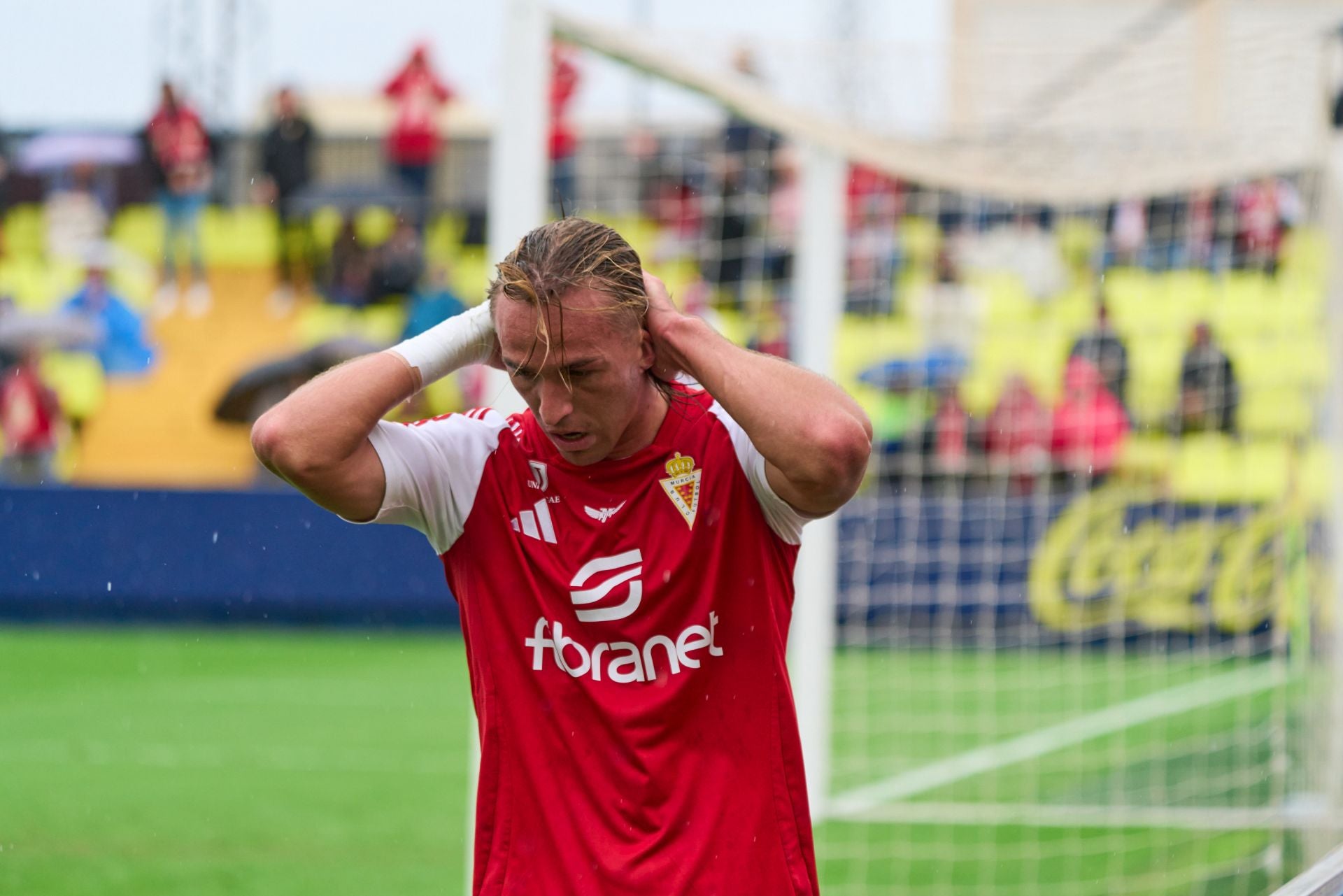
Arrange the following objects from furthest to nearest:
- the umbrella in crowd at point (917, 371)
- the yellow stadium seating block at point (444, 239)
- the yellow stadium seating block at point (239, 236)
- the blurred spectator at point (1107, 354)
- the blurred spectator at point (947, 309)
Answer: the yellow stadium seating block at point (239, 236) < the yellow stadium seating block at point (444, 239) < the umbrella in crowd at point (917, 371) < the blurred spectator at point (947, 309) < the blurred spectator at point (1107, 354)

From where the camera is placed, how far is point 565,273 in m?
2.58

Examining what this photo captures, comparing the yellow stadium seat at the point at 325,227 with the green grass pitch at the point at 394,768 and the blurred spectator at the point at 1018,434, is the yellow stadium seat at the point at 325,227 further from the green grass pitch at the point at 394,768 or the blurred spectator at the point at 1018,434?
the blurred spectator at the point at 1018,434

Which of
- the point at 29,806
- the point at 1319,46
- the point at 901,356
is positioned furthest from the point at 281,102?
the point at 1319,46

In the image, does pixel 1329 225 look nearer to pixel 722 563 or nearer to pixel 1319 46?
pixel 1319 46

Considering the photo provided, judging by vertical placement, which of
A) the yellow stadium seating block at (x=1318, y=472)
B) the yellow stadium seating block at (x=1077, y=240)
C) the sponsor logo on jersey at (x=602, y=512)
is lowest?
the yellow stadium seating block at (x=1318, y=472)

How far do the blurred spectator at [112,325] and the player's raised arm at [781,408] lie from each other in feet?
62.7

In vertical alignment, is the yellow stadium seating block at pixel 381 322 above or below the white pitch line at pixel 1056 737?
above

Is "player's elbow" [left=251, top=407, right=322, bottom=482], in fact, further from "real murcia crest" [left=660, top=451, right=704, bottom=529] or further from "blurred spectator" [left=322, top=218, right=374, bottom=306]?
"blurred spectator" [left=322, top=218, right=374, bottom=306]

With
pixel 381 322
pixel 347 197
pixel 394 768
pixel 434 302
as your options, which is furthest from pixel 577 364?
pixel 347 197

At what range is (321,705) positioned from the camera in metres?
11.4

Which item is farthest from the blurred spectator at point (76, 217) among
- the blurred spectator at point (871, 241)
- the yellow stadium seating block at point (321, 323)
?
the blurred spectator at point (871, 241)

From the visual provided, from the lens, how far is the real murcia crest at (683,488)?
110 inches

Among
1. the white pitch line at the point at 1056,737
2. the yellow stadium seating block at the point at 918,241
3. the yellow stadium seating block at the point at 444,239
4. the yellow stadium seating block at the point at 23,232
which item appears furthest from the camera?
the yellow stadium seating block at the point at 23,232

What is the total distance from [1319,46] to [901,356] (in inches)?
315
